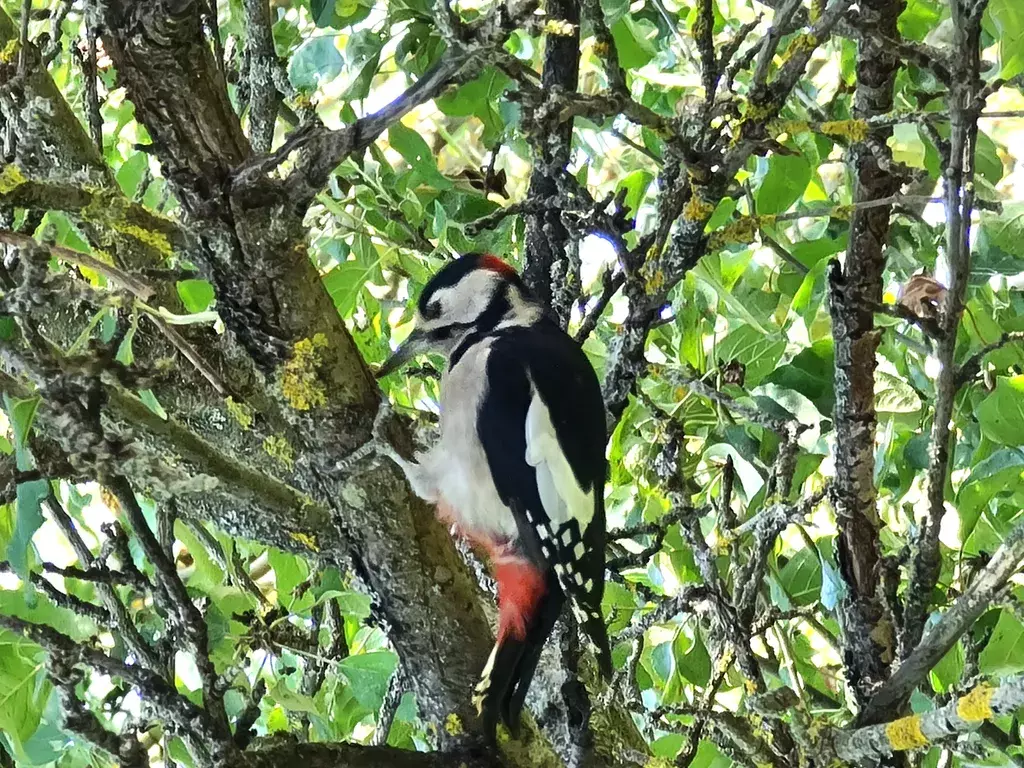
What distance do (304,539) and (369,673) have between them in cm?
12

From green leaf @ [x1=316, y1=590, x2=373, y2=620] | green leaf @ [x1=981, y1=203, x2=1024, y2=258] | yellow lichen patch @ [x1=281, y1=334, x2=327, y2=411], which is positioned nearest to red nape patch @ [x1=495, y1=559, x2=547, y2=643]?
green leaf @ [x1=316, y1=590, x2=373, y2=620]

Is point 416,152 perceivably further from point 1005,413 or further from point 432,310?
point 1005,413

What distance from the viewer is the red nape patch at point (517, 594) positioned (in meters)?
0.73

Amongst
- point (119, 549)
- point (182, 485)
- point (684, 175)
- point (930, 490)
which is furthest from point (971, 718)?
point (119, 549)

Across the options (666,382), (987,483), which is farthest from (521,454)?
(987,483)

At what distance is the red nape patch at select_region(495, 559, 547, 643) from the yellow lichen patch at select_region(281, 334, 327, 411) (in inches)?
8.6

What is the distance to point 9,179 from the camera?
49cm

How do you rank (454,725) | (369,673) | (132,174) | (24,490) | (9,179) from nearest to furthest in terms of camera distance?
(9,179) → (24,490) → (454,725) → (369,673) → (132,174)

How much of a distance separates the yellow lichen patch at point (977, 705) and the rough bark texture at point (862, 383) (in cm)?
27

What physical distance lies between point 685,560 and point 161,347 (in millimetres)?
554

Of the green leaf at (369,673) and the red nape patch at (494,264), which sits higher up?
the red nape patch at (494,264)

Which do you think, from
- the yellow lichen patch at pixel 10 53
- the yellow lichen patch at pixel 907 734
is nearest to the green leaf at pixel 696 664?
the yellow lichen patch at pixel 907 734

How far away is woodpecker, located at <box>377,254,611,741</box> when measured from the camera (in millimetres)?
808

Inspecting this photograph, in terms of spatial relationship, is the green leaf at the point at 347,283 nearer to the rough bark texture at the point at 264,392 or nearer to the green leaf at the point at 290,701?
the rough bark texture at the point at 264,392
